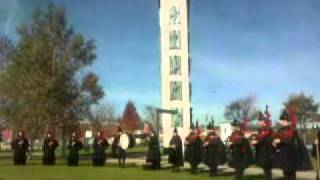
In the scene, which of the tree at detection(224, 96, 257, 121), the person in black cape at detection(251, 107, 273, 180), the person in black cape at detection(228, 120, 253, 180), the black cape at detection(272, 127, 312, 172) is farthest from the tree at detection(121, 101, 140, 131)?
the black cape at detection(272, 127, 312, 172)

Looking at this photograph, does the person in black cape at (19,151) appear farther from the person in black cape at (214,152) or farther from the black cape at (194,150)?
the person in black cape at (214,152)

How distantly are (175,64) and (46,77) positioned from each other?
9.70m

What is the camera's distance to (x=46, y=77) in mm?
48438

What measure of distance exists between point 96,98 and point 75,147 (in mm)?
17529

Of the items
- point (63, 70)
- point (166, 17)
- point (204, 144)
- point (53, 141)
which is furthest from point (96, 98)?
point (204, 144)

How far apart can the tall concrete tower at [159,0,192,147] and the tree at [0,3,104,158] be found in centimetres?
631

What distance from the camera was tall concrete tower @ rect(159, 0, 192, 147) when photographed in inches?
1973

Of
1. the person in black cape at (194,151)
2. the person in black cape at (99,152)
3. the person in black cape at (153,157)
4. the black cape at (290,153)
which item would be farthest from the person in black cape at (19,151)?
the black cape at (290,153)

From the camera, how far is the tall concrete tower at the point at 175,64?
164ft

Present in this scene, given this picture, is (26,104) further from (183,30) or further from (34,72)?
(183,30)

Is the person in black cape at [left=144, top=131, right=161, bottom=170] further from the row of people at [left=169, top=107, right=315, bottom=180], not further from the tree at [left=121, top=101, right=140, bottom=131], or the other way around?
the tree at [left=121, top=101, right=140, bottom=131]

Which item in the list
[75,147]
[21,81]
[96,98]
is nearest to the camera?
[75,147]

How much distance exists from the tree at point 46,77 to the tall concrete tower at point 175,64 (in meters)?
6.31

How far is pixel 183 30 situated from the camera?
5012cm
